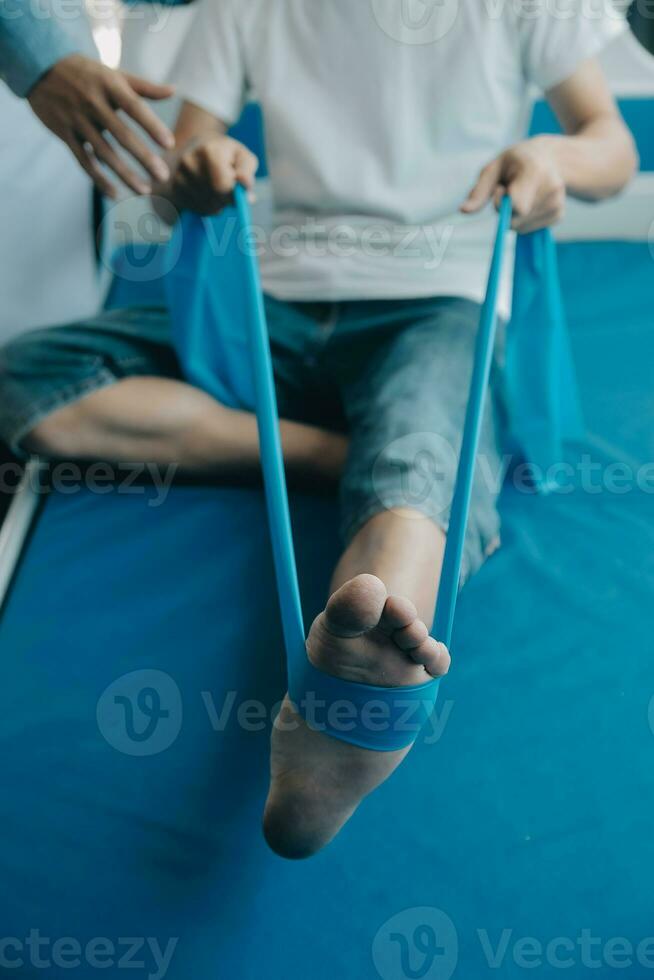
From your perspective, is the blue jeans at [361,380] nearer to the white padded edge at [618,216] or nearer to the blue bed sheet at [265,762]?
the blue bed sheet at [265,762]

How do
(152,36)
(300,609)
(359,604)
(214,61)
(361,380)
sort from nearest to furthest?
1. (359,604)
2. (300,609)
3. (361,380)
4. (214,61)
5. (152,36)

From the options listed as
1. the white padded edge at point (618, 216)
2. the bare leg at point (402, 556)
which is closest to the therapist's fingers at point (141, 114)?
the bare leg at point (402, 556)

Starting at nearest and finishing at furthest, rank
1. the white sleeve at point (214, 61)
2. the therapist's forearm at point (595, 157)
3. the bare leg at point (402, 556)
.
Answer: the bare leg at point (402, 556)
the therapist's forearm at point (595, 157)
the white sleeve at point (214, 61)

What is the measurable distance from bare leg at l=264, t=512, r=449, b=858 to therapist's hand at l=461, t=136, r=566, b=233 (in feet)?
1.27

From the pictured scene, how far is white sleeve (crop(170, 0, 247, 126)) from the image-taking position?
103cm

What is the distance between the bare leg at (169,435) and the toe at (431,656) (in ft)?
1.27

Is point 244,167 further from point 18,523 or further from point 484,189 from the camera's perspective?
point 18,523

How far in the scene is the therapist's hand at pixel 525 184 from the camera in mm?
814

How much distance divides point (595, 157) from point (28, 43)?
521 mm

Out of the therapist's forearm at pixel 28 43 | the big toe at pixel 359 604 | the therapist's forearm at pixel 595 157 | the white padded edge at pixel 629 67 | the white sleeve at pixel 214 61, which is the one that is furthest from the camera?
the white padded edge at pixel 629 67

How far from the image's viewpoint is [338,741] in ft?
1.95

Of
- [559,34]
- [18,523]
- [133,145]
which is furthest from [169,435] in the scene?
[559,34]

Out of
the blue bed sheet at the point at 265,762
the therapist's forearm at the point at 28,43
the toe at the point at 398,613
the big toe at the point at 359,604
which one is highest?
the therapist's forearm at the point at 28,43

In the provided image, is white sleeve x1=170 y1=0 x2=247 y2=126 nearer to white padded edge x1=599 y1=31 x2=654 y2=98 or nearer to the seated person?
the seated person
